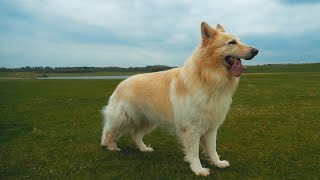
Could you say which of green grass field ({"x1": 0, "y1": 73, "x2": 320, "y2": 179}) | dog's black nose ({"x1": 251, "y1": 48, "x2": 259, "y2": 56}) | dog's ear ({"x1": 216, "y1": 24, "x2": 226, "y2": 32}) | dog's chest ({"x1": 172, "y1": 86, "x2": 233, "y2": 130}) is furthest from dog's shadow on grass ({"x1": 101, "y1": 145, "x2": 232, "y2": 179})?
dog's ear ({"x1": 216, "y1": 24, "x2": 226, "y2": 32})

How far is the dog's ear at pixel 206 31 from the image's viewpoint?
7476mm

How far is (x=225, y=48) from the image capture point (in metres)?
7.46

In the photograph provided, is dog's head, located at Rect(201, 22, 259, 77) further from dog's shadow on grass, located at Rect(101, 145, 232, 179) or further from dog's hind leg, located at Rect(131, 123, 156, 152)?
dog's hind leg, located at Rect(131, 123, 156, 152)

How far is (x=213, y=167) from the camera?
8391 mm

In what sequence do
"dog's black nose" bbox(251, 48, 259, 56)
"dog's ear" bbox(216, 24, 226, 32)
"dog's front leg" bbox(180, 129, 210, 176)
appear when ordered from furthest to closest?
"dog's ear" bbox(216, 24, 226, 32), "dog's front leg" bbox(180, 129, 210, 176), "dog's black nose" bbox(251, 48, 259, 56)

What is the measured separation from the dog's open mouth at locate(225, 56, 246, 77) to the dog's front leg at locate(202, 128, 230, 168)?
151cm

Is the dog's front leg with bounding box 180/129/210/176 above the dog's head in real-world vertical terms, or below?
below

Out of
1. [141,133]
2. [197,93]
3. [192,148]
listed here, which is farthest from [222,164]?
[141,133]

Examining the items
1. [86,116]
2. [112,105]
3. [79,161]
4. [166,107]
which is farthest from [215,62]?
[86,116]

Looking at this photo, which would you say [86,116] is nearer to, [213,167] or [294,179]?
[213,167]

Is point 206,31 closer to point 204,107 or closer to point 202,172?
point 204,107

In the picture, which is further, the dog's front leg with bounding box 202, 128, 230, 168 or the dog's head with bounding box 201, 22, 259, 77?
the dog's front leg with bounding box 202, 128, 230, 168

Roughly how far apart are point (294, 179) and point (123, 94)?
442cm

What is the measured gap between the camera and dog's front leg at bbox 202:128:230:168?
839cm
